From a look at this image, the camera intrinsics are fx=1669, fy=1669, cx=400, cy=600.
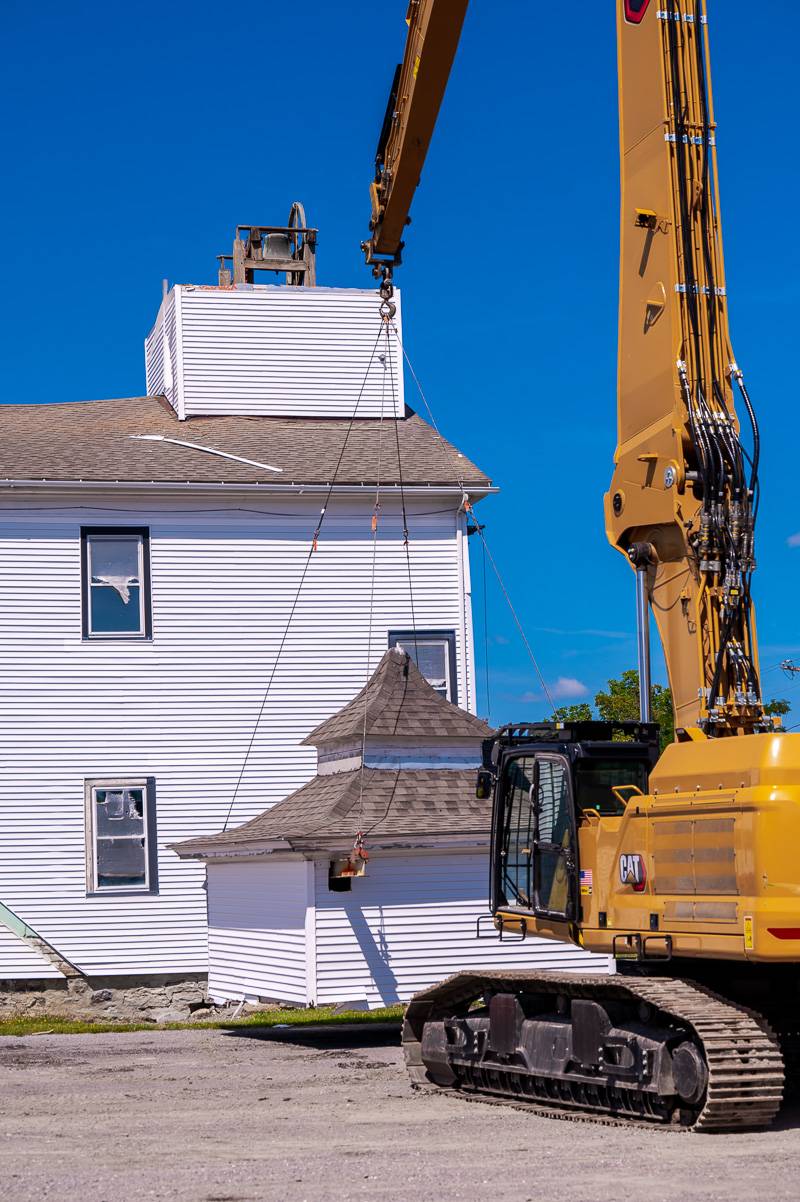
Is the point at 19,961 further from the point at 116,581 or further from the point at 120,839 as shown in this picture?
the point at 116,581

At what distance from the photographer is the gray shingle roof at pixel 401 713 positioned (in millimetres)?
20750

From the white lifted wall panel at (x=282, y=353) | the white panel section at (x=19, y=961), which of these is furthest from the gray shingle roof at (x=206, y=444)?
the white panel section at (x=19, y=961)

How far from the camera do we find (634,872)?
11.7m

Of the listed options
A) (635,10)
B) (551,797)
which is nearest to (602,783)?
(551,797)

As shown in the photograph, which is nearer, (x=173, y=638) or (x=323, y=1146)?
(x=323, y=1146)

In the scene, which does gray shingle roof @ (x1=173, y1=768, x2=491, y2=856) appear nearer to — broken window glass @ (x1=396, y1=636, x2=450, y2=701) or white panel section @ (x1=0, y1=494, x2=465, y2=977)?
white panel section @ (x1=0, y1=494, x2=465, y2=977)

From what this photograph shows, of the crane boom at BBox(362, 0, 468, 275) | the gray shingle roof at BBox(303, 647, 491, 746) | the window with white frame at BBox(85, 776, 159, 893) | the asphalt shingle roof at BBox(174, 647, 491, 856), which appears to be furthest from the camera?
the window with white frame at BBox(85, 776, 159, 893)

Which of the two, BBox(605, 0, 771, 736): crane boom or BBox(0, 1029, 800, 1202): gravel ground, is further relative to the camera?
BBox(605, 0, 771, 736): crane boom

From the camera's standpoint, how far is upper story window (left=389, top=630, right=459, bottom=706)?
25.8m

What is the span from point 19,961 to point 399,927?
6.76 m

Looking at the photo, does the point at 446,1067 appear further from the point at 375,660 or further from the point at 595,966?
the point at 375,660

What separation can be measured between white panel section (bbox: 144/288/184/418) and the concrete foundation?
9.53 m

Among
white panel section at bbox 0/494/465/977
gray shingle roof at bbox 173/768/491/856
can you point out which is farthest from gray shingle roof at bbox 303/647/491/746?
white panel section at bbox 0/494/465/977

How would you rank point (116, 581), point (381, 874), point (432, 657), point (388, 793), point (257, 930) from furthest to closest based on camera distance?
point (432, 657) → point (116, 581) → point (257, 930) → point (388, 793) → point (381, 874)
